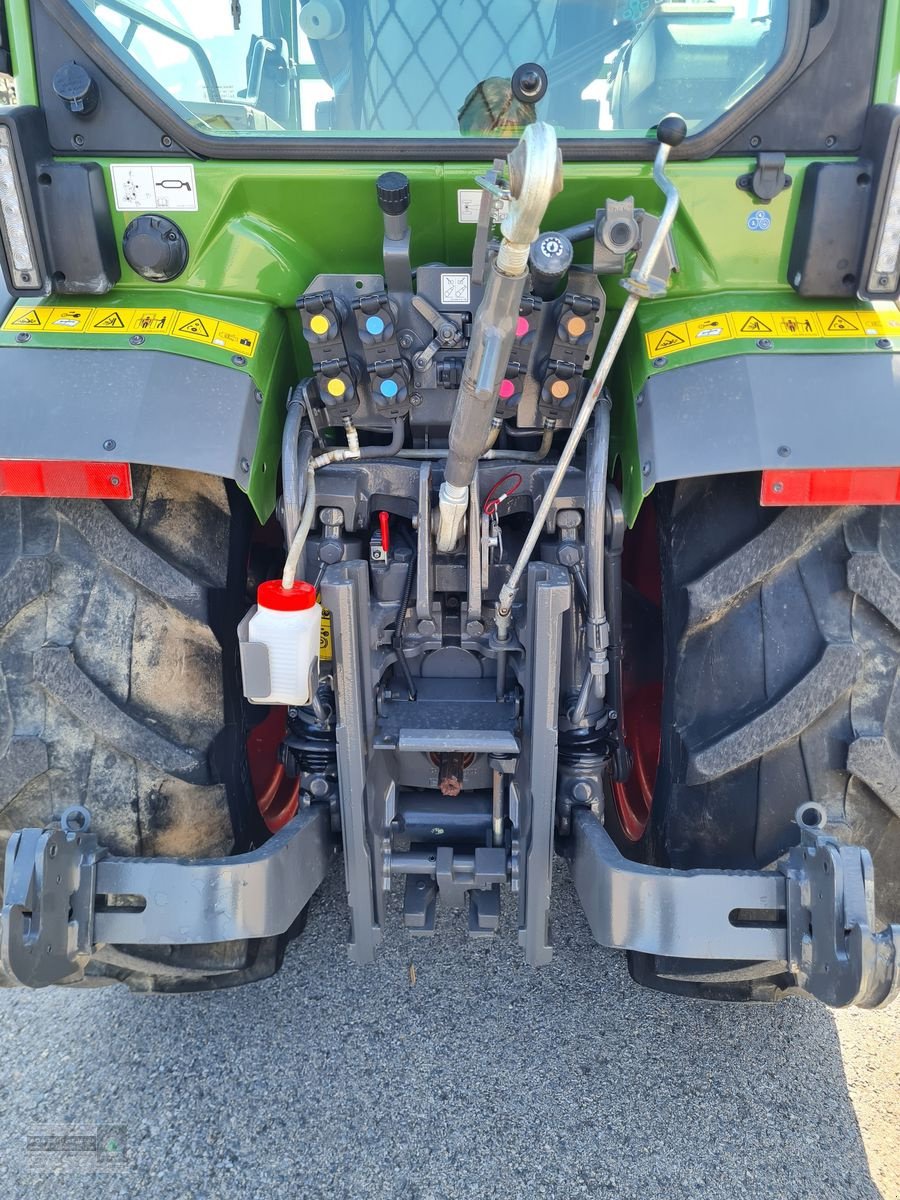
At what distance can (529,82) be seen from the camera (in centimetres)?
138

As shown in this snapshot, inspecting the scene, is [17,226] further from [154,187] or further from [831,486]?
[831,486]

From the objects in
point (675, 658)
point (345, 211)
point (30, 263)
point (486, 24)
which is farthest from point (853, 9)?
point (30, 263)

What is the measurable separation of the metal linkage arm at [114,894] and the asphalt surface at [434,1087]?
19.3 inches

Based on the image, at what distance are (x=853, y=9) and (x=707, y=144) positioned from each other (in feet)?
0.91

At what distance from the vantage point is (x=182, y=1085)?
186cm

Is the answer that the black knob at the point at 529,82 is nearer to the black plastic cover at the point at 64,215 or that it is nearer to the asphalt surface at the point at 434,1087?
the black plastic cover at the point at 64,215

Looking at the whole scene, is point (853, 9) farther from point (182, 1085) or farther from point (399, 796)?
point (182, 1085)

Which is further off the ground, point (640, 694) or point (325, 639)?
point (325, 639)

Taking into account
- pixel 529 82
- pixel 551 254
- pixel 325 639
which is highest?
pixel 529 82

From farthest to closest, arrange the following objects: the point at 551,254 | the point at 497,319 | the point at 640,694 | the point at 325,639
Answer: the point at 640,694, the point at 325,639, the point at 551,254, the point at 497,319

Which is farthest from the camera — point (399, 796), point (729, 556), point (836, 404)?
point (399, 796)

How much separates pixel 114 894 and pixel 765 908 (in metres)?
1.05

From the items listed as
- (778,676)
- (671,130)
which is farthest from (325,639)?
(671,130)

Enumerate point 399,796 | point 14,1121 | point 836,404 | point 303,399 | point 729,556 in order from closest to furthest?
point 836,404
point 729,556
point 303,399
point 14,1121
point 399,796
